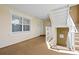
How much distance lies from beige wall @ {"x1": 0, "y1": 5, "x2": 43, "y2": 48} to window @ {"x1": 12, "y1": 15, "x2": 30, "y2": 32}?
65 millimetres

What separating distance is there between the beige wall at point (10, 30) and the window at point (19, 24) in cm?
6

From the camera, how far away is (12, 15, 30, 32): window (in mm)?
1655

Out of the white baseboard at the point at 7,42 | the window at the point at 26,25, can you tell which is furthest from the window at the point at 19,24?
the white baseboard at the point at 7,42

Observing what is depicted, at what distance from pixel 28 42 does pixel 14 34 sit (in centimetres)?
27

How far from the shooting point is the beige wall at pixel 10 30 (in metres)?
1.61

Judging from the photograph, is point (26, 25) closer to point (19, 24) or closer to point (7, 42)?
point (19, 24)

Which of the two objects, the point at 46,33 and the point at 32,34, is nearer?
the point at 46,33

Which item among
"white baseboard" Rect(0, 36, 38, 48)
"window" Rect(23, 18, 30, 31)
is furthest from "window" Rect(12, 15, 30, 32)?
"white baseboard" Rect(0, 36, 38, 48)

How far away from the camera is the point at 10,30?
1.67m

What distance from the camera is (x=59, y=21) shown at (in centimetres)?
164

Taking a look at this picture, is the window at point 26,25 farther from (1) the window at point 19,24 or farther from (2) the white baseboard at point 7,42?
(2) the white baseboard at point 7,42

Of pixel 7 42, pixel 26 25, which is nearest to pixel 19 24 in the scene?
pixel 26 25
